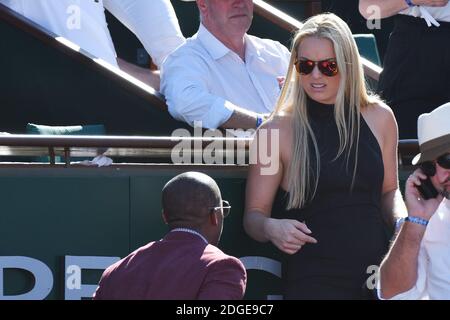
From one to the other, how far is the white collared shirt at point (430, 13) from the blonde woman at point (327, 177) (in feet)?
3.06

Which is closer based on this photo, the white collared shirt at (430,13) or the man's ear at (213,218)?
the man's ear at (213,218)

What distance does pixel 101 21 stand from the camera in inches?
273

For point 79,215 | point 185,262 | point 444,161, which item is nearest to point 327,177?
point 444,161

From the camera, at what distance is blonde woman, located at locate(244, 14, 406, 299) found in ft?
15.5

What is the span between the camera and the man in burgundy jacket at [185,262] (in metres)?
4.27

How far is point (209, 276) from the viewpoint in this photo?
4.27 metres

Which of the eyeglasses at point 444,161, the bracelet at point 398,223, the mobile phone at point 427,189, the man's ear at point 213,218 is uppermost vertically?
the eyeglasses at point 444,161

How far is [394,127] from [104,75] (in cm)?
→ 192

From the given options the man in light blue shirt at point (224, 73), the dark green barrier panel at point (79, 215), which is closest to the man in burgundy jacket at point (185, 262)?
the dark green barrier panel at point (79, 215)

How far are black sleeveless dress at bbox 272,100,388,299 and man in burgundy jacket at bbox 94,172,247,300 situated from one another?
42 centimetres

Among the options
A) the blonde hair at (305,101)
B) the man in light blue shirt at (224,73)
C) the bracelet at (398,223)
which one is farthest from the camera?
the man in light blue shirt at (224,73)

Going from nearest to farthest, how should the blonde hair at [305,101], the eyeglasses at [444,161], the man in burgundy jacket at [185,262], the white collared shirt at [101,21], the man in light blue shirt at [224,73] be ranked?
the man in burgundy jacket at [185,262], the eyeglasses at [444,161], the blonde hair at [305,101], the man in light blue shirt at [224,73], the white collared shirt at [101,21]

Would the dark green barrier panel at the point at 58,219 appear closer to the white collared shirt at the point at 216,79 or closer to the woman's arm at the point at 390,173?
the white collared shirt at the point at 216,79
